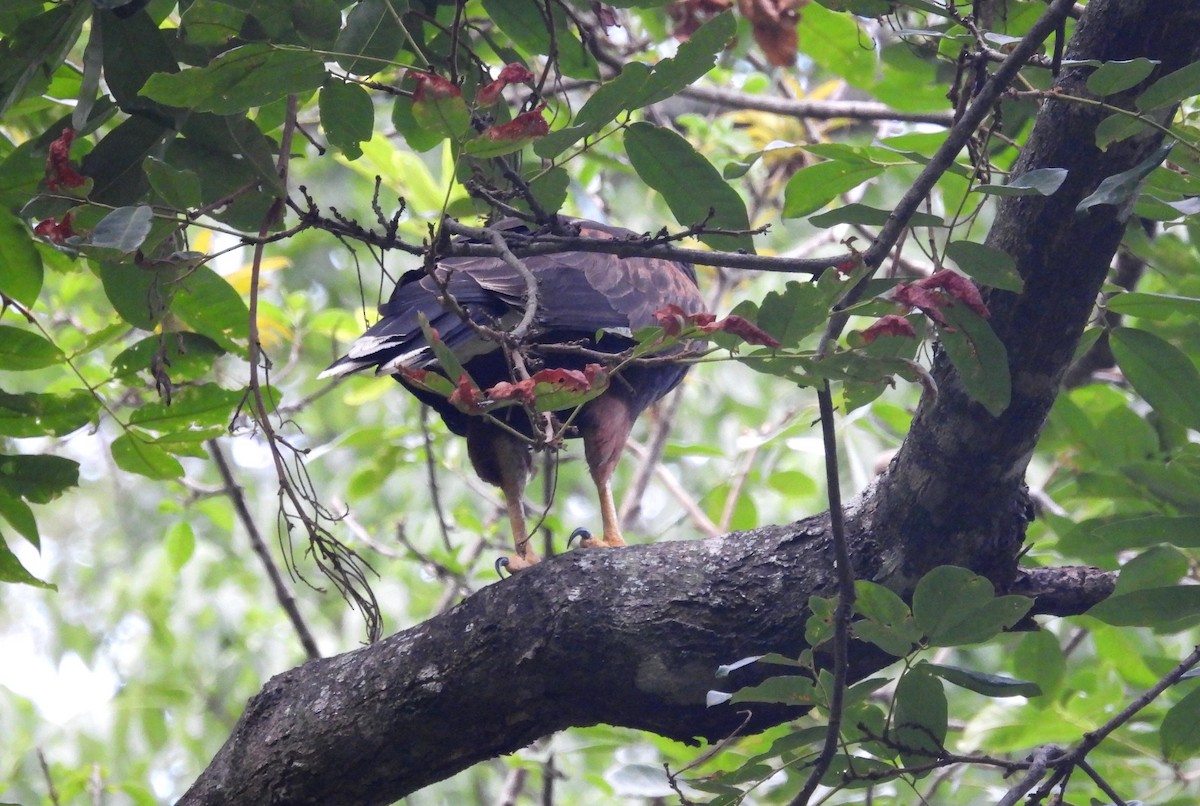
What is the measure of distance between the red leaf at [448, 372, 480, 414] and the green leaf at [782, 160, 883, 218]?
1.14 m

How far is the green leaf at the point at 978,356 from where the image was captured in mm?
2055

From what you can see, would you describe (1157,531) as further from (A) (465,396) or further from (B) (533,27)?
(B) (533,27)

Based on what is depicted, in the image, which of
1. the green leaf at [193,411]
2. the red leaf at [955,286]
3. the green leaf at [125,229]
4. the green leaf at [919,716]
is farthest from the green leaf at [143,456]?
the red leaf at [955,286]

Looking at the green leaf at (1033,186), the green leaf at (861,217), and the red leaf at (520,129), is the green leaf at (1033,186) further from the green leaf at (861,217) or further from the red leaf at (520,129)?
the red leaf at (520,129)

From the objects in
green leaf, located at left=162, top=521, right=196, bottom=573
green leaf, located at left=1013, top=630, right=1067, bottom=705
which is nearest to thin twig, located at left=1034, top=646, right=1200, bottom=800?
green leaf, located at left=1013, top=630, right=1067, bottom=705

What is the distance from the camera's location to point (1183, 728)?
2543 mm

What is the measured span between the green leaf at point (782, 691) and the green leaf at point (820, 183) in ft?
3.58

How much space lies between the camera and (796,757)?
2.53 metres

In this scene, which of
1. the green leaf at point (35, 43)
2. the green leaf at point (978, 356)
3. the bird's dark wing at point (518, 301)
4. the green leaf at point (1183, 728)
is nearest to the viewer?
the green leaf at point (978, 356)

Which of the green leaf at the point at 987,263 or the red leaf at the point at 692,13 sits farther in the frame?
the red leaf at the point at 692,13

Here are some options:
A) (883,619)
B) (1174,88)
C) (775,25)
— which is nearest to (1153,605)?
(883,619)

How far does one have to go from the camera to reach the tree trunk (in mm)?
2422

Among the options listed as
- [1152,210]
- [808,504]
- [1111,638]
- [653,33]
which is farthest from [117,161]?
[808,504]

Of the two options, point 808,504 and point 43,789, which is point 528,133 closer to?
point 808,504
